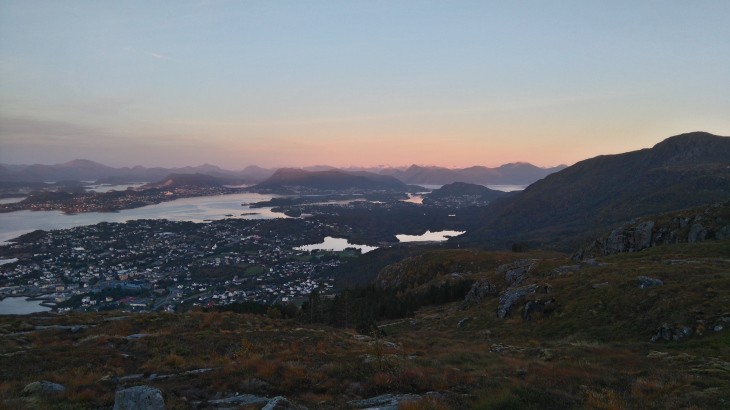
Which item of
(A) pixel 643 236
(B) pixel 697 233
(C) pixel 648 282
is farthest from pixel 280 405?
(A) pixel 643 236

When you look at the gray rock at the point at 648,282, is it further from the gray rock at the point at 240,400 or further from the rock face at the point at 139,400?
the rock face at the point at 139,400

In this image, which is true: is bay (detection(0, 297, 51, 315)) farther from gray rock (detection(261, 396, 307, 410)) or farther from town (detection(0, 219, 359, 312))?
gray rock (detection(261, 396, 307, 410))

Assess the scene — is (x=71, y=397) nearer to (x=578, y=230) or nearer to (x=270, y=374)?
(x=270, y=374)

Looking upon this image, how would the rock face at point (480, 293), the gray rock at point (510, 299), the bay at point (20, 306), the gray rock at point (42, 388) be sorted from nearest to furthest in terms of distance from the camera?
the gray rock at point (42, 388) → the gray rock at point (510, 299) → the rock face at point (480, 293) → the bay at point (20, 306)

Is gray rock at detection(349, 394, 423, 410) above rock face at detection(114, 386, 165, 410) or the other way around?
the other way around

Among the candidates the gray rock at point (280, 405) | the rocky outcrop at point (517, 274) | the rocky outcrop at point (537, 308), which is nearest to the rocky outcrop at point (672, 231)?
the rocky outcrop at point (517, 274)

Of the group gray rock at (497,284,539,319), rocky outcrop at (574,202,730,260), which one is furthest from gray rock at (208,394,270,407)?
rocky outcrop at (574,202,730,260)

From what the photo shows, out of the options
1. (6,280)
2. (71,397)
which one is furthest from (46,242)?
(71,397)
